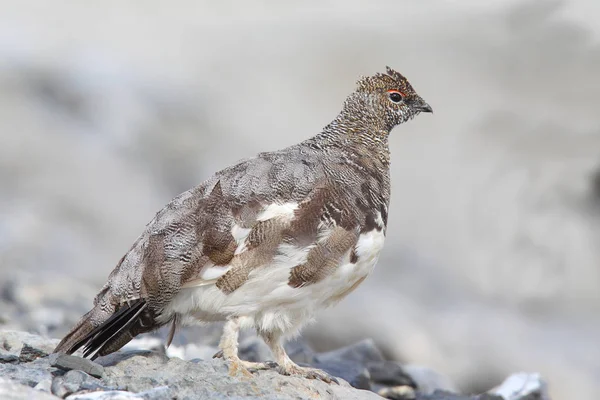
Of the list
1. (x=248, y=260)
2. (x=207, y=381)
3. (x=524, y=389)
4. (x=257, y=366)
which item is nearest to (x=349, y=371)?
(x=524, y=389)

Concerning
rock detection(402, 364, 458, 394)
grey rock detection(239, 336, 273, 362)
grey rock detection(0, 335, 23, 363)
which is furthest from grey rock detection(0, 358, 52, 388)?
rock detection(402, 364, 458, 394)

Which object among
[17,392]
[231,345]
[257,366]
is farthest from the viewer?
[257,366]

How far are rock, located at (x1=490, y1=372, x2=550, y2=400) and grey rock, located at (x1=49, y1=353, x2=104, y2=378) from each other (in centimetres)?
363

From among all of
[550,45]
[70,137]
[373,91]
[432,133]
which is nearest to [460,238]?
[432,133]

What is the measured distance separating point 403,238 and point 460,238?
39.0 inches

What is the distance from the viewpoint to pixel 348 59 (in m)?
17.0

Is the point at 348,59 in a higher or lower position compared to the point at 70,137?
higher

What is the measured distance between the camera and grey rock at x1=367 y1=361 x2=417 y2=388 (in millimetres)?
7273

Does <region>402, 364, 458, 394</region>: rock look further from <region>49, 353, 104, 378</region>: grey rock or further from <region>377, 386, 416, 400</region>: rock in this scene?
<region>49, 353, 104, 378</region>: grey rock

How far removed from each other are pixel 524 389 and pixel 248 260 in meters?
3.39

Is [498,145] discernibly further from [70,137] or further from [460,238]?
[70,137]

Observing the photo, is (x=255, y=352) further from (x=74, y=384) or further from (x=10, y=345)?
(x=74, y=384)

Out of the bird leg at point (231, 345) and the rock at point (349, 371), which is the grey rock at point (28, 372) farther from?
the rock at point (349, 371)

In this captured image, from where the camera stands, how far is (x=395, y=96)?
21.1 feet
